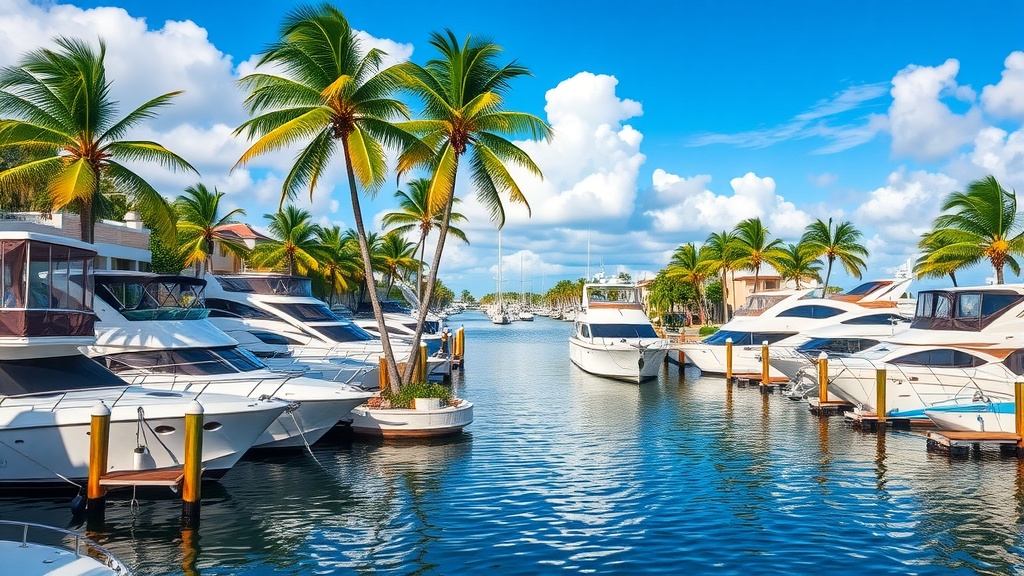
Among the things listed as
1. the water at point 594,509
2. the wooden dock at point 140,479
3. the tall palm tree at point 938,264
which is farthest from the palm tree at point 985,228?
the wooden dock at point 140,479

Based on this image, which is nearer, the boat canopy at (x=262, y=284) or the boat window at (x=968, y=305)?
the boat window at (x=968, y=305)

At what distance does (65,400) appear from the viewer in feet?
49.9

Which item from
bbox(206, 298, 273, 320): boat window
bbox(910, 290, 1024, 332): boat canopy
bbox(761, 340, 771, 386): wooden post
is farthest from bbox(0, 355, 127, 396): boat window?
bbox(761, 340, 771, 386): wooden post

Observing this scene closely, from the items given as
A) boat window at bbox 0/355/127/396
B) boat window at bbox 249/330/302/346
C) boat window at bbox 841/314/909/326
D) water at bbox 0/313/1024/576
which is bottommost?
water at bbox 0/313/1024/576

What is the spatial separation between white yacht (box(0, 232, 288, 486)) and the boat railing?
1788mm

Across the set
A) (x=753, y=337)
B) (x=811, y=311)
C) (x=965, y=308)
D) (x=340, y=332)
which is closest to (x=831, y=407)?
(x=965, y=308)

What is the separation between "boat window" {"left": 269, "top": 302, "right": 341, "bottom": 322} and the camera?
3209 centimetres

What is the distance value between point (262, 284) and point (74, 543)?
878 inches

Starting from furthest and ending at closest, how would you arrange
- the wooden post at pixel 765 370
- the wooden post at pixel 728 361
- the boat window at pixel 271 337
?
the wooden post at pixel 728 361 → the wooden post at pixel 765 370 → the boat window at pixel 271 337

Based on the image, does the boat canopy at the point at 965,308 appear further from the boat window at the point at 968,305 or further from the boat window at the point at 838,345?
the boat window at the point at 838,345

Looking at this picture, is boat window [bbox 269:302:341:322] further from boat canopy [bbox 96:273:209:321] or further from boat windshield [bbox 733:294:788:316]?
boat windshield [bbox 733:294:788:316]

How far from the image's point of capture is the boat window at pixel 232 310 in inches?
1250

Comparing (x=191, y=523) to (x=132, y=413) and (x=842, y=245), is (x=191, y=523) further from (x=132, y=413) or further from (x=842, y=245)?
(x=842, y=245)

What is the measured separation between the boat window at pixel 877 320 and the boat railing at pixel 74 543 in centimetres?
3399
